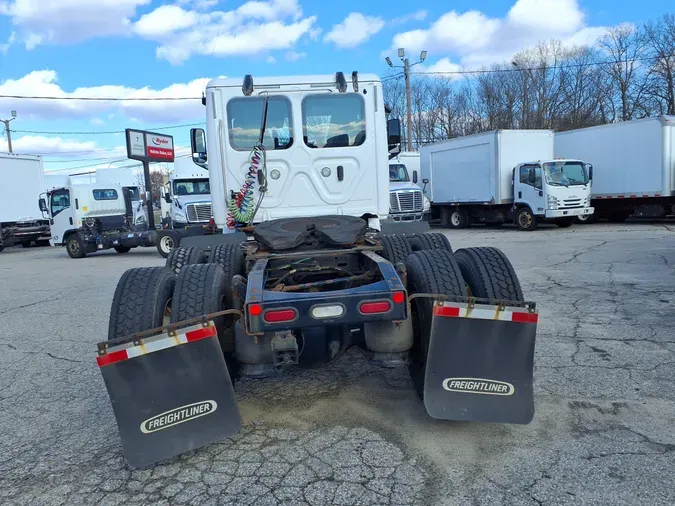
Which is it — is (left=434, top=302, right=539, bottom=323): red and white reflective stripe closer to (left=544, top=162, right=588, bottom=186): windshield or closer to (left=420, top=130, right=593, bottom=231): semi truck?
(left=420, top=130, right=593, bottom=231): semi truck

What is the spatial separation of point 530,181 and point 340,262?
1640 cm

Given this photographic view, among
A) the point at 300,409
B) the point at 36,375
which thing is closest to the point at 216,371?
the point at 300,409

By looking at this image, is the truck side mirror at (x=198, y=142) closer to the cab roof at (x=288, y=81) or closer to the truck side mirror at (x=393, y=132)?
the cab roof at (x=288, y=81)

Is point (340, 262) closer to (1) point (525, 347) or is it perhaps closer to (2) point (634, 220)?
(1) point (525, 347)

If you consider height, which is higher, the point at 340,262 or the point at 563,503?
the point at 340,262

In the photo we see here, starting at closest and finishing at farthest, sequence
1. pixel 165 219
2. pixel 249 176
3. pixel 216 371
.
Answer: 1. pixel 216 371
2. pixel 249 176
3. pixel 165 219

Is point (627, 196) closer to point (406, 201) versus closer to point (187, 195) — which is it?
point (406, 201)

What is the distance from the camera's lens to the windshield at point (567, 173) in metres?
18.7

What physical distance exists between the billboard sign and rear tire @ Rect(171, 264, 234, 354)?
73.6 feet

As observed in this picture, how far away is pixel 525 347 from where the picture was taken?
330 cm

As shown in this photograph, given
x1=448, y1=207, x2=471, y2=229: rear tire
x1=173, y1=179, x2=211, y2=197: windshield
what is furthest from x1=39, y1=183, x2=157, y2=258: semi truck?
x1=448, y1=207, x2=471, y2=229: rear tire

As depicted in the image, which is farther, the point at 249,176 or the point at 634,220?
the point at 634,220

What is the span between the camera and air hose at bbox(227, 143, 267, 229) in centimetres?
611

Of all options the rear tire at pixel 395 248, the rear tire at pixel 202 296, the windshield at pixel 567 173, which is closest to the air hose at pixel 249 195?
the rear tire at pixel 395 248
